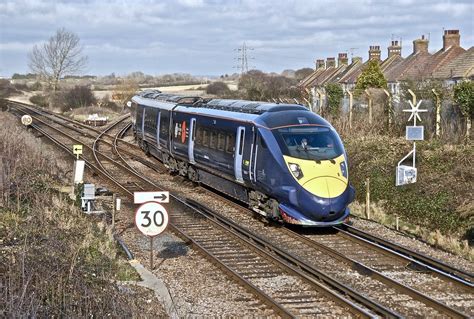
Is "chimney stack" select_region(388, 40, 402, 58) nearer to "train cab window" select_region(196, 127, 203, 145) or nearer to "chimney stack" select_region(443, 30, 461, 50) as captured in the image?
"chimney stack" select_region(443, 30, 461, 50)

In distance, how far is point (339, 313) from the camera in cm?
984

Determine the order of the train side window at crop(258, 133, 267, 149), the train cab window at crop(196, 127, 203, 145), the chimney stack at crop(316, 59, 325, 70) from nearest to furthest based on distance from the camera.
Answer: the train side window at crop(258, 133, 267, 149) → the train cab window at crop(196, 127, 203, 145) → the chimney stack at crop(316, 59, 325, 70)

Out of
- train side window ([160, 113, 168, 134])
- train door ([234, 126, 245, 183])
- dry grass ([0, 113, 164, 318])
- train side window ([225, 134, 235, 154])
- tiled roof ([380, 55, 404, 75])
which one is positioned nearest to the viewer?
dry grass ([0, 113, 164, 318])

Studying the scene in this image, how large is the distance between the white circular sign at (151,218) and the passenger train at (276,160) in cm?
338

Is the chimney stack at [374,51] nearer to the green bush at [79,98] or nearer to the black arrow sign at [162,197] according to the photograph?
the green bush at [79,98]

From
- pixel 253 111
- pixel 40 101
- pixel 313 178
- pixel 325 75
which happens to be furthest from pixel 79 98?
pixel 313 178

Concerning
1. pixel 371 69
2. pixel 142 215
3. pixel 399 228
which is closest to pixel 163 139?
pixel 399 228

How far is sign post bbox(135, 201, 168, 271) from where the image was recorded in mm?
12250

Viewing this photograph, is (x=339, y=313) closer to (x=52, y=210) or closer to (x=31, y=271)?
(x=31, y=271)

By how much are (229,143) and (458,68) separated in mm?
27146

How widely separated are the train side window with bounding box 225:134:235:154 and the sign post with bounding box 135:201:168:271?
17.8ft

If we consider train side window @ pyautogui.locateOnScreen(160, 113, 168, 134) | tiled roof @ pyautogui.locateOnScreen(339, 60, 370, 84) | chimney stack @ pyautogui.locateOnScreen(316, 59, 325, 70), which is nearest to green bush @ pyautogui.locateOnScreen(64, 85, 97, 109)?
chimney stack @ pyautogui.locateOnScreen(316, 59, 325, 70)

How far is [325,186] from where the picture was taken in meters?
14.7

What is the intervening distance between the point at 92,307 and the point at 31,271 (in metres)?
1.09
